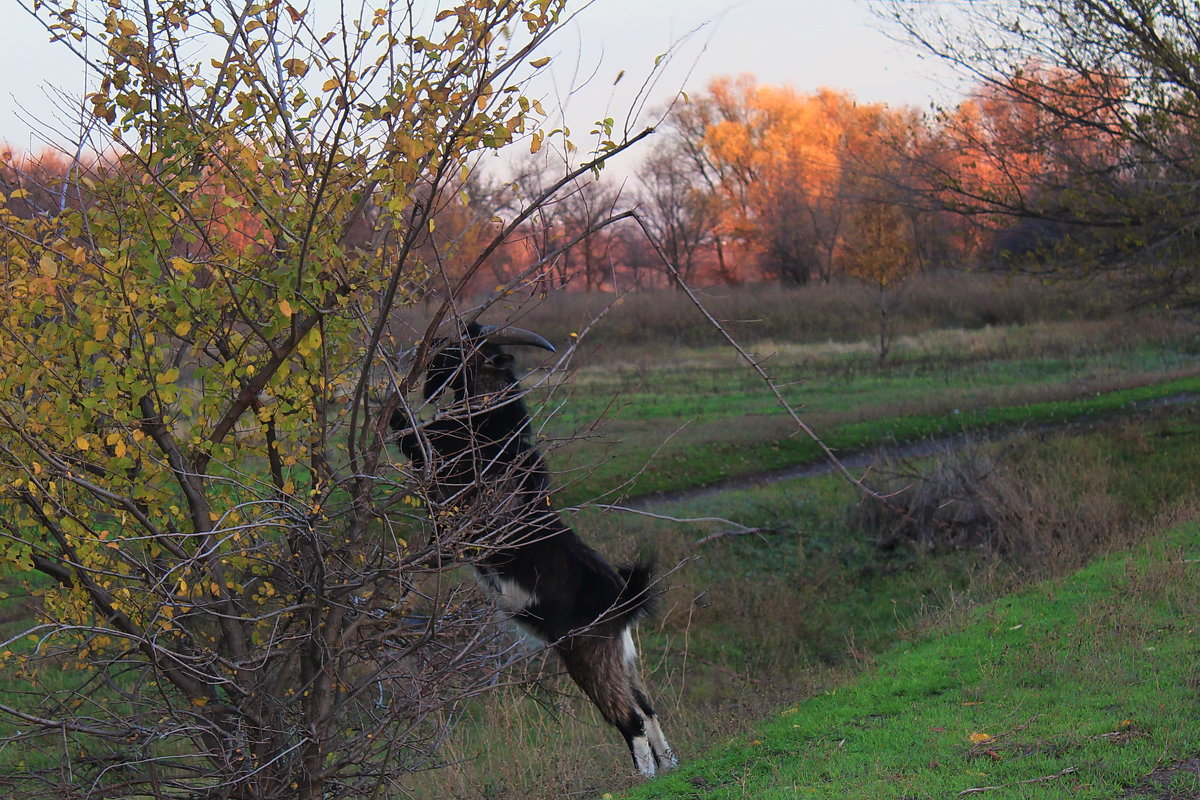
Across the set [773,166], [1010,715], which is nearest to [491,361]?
[1010,715]

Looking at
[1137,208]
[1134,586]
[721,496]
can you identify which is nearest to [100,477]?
[1134,586]

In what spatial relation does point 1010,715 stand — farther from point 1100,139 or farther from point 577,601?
point 1100,139

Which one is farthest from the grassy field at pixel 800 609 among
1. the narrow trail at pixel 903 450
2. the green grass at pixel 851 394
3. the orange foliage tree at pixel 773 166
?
the orange foliage tree at pixel 773 166

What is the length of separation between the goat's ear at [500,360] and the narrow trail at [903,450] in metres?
9.29

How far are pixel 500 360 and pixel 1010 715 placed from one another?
3.76 m

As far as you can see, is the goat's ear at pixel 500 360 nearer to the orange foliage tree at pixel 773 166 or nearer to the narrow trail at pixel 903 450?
the narrow trail at pixel 903 450

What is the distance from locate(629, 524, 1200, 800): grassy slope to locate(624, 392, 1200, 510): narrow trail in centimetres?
839

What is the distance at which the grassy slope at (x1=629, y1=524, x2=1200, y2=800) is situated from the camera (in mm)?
5344

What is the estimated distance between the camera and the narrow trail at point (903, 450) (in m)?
18.0

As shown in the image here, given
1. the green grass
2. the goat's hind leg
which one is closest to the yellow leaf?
the goat's hind leg

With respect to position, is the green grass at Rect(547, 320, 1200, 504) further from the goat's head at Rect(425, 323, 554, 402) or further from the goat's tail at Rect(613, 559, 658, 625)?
the goat's head at Rect(425, 323, 554, 402)

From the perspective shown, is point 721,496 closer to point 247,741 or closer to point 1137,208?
point 1137,208

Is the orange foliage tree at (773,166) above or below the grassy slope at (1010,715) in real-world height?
above

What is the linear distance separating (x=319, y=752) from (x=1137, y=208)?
46.2ft
